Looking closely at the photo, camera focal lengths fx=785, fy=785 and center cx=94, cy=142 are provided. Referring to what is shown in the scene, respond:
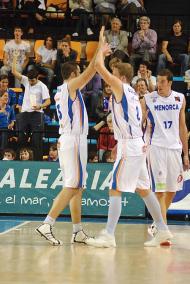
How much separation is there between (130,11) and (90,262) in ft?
43.6

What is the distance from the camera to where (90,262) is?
841 cm

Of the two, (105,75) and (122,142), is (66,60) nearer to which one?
(122,142)

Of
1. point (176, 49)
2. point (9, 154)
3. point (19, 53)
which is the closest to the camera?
point (9, 154)

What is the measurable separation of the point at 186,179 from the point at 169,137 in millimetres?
3952

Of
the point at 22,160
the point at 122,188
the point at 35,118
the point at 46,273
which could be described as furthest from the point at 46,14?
the point at 46,273

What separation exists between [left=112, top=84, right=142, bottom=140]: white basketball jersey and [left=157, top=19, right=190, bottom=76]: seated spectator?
32.4ft

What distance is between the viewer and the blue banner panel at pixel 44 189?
48.2ft

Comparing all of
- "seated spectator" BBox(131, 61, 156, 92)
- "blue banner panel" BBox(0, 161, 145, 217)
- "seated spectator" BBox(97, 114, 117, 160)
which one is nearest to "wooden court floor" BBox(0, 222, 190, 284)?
"blue banner panel" BBox(0, 161, 145, 217)

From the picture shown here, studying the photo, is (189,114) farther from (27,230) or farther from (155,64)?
(27,230)

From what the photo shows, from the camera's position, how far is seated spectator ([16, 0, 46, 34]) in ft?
69.4

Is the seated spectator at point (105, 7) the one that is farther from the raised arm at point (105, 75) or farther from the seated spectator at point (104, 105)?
the raised arm at point (105, 75)

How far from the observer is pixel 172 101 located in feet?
35.1

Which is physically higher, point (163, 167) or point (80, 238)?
point (163, 167)

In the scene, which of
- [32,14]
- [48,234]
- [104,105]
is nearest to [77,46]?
[32,14]
